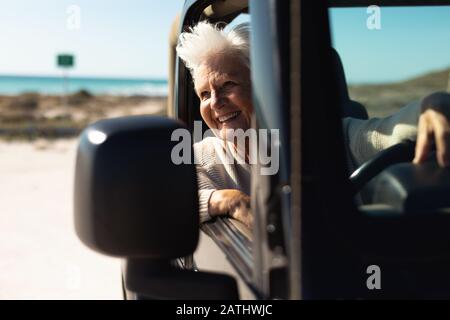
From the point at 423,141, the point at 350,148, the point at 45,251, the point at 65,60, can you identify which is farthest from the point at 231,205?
the point at 65,60

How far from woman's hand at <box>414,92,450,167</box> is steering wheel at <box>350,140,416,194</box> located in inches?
1.8

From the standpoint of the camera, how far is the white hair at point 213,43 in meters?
2.31

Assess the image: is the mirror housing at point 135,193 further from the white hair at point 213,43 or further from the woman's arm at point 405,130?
the white hair at point 213,43

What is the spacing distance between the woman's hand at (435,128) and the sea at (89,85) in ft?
218

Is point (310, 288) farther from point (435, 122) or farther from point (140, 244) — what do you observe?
point (435, 122)

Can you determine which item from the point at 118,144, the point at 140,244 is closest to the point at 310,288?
the point at 140,244

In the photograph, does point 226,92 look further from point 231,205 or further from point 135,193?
point 135,193

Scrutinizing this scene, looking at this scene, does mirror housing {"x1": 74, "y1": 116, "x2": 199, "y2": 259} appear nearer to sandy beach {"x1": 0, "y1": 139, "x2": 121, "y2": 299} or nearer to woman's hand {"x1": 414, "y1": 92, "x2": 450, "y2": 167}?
woman's hand {"x1": 414, "y1": 92, "x2": 450, "y2": 167}

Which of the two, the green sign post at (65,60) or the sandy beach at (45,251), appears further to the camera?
the green sign post at (65,60)

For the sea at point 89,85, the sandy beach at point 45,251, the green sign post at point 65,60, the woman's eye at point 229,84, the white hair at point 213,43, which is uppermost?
the sea at point 89,85

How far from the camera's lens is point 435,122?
1.41 meters

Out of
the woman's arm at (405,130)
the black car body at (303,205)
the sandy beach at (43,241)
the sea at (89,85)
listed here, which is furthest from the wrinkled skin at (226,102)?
the sea at (89,85)

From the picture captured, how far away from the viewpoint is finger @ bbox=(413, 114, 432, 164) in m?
1.41

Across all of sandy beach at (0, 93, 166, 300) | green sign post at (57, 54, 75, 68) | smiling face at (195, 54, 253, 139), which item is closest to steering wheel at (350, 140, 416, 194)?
smiling face at (195, 54, 253, 139)
